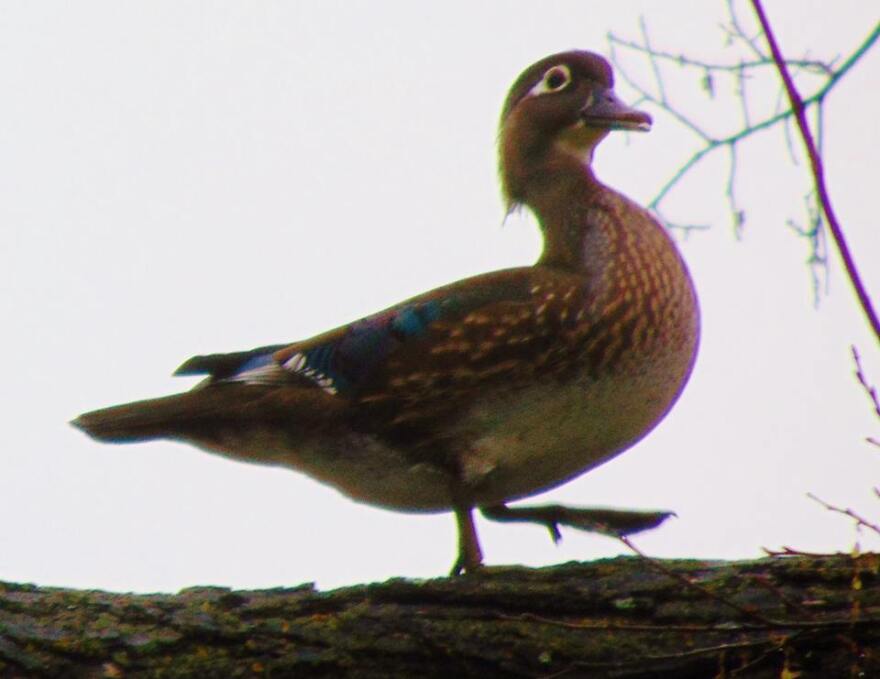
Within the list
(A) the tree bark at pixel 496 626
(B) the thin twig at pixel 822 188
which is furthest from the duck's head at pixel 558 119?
(B) the thin twig at pixel 822 188

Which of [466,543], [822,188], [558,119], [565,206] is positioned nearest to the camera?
[822,188]

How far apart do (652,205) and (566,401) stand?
64 centimetres

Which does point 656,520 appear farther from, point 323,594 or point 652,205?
point 323,594

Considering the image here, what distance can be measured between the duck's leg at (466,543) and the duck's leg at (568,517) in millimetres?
366

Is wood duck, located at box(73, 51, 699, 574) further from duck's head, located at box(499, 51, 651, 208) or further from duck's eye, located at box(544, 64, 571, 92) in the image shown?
duck's eye, located at box(544, 64, 571, 92)

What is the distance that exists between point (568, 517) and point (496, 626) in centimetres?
124

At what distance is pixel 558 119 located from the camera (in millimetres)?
5422

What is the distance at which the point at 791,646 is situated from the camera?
3205 mm

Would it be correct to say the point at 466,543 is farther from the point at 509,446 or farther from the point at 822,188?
the point at 822,188

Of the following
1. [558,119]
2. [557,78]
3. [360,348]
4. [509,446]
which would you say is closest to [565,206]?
[558,119]

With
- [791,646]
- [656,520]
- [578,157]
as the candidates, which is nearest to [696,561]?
[791,646]

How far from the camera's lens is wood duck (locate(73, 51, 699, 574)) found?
4289 millimetres

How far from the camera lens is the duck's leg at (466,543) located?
4.19 m

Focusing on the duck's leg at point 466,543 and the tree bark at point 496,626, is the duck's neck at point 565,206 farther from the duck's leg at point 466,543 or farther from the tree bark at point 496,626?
the tree bark at point 496,626
